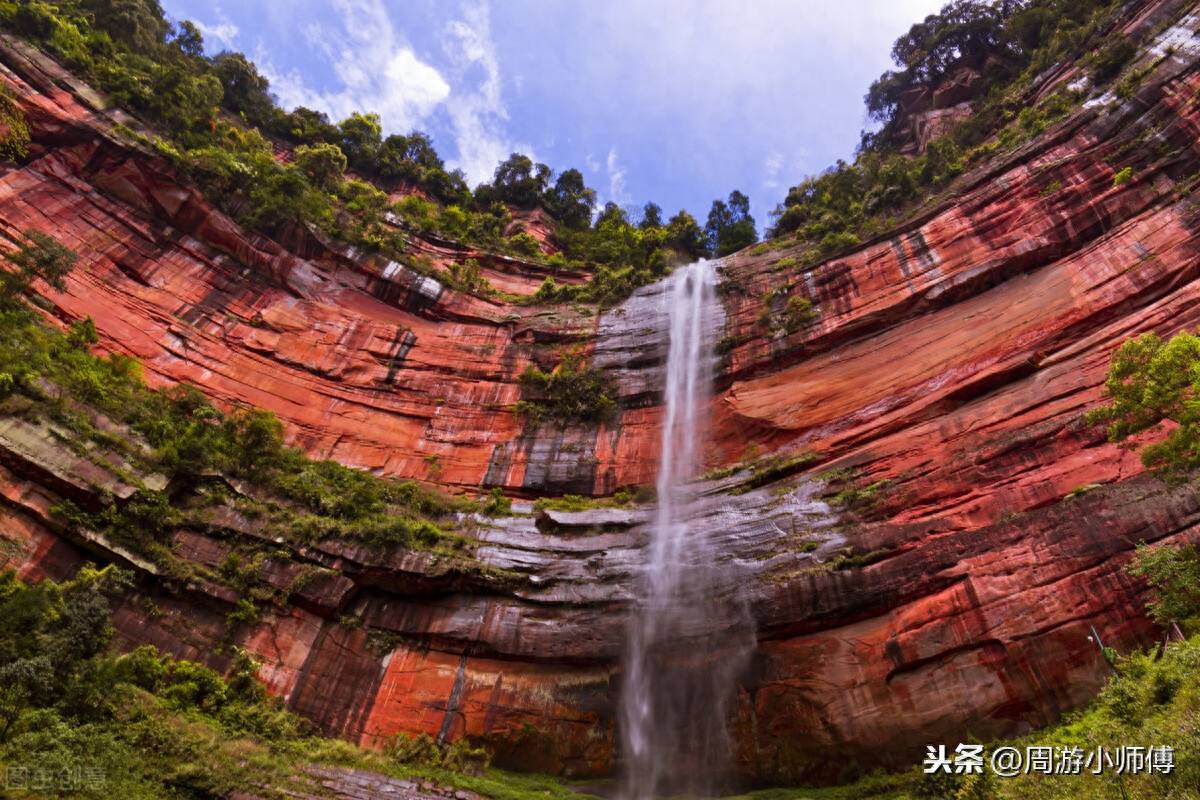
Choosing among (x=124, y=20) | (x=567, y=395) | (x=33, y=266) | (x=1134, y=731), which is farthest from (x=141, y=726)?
(x=124, y=20)

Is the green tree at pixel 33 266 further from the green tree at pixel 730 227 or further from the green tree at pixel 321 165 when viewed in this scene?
the green tree at pixel 730 227

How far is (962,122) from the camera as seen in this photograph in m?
26.2

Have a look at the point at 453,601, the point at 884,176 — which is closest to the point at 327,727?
the point at 453,601

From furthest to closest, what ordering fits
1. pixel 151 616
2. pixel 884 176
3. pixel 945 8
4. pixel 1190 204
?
1. pixel 945 8
2. pixel 884 176
3. pixel 1190 204
4. pixel 151 616

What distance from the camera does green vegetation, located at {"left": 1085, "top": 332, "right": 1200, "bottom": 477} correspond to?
975 centimetres

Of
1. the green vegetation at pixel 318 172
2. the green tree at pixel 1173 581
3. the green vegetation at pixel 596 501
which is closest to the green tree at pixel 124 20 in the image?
the green vegetation at pixel 318 172

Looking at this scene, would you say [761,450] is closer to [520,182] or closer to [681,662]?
[681,662]

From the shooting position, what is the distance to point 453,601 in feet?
49.8

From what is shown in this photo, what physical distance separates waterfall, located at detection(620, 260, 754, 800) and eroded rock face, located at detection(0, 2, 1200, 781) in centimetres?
42

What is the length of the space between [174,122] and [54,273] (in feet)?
32.2

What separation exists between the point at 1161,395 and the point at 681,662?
9533 mm

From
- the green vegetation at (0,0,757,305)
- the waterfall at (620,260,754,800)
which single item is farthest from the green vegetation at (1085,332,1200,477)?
the green vegetation at (0,0,757,305)

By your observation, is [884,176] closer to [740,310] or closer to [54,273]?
[740,310]

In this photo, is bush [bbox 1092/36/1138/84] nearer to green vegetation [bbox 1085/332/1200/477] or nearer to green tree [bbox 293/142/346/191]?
green vegetation [bbox 1085/332/1200/477]
